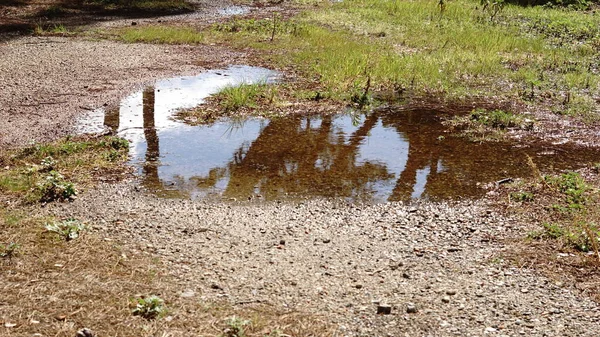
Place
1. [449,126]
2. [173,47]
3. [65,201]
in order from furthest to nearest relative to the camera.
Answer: [173,47]
[449,126]
[65,201]

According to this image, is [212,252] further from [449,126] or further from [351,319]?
[449,126]

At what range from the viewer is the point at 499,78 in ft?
44.0

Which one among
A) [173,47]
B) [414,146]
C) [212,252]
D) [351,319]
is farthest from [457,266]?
[173,47]

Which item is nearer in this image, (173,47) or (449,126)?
(449,126)

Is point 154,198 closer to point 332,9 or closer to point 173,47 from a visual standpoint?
point 173,47

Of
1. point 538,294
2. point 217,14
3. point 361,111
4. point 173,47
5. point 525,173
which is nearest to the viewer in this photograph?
point 538,294

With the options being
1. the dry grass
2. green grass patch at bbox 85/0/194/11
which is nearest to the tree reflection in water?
the dry grass

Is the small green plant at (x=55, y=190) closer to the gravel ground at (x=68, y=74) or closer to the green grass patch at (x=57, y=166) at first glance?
the green grass patch at (x=57, y=166)

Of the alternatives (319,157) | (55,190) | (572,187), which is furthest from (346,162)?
(55,190)

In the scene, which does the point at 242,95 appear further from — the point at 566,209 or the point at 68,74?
the point at 566,209

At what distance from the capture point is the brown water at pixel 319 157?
7.45m

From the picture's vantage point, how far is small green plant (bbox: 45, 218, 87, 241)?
5531 millimetres

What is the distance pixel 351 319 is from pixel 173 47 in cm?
1292

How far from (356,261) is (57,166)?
13.8 feet
